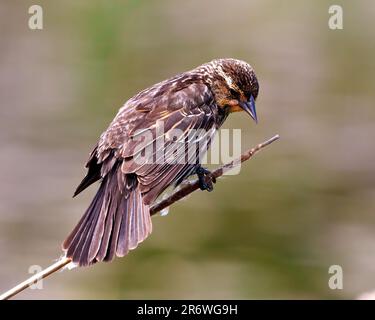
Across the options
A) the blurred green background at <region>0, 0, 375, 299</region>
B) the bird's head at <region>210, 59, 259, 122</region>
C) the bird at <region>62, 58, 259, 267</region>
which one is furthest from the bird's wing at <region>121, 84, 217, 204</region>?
the blurred green background at <region>0, 0, 375, 299</region>

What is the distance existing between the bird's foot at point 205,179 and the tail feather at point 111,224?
270 millimetres

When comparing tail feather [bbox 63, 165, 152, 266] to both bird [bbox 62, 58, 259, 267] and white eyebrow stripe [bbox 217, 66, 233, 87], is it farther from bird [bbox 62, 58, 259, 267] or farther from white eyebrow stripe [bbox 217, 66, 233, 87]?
white eyebrow stripe [bbox 217, 66, 233, 87]

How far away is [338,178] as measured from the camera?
275 inches

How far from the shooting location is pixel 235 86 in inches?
201

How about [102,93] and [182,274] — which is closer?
[182,274]

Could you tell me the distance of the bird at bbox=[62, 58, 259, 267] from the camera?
14.1 ft

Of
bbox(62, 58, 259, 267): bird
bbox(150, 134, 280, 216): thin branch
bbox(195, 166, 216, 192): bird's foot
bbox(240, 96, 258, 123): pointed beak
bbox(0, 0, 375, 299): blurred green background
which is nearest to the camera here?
bbox(150, 134, 280, 216): thin branch

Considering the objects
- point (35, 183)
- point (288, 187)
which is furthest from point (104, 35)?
point (288, 187)

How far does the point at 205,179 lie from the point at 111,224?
467 millimetres

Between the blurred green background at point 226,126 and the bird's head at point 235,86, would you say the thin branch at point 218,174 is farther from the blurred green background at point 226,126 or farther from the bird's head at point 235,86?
the blurred green background at point 226,126

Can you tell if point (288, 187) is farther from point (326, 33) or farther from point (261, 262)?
point (326, 33)

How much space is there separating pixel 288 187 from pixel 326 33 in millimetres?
1188

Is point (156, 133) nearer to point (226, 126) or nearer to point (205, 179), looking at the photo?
point (205, 179)

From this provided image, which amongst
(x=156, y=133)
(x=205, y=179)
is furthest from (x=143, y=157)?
(x=205, y=179)
